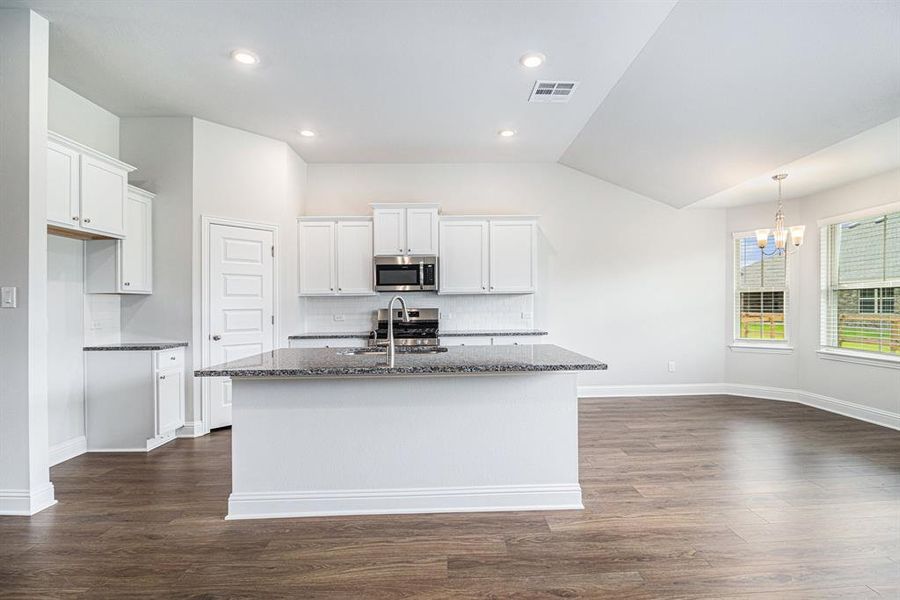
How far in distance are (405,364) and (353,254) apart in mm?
3053

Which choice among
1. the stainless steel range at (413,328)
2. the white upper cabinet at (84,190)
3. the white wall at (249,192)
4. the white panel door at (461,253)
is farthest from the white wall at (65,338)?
the white panel door at (461,253)

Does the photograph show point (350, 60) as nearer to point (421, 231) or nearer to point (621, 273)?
point (421, 231)

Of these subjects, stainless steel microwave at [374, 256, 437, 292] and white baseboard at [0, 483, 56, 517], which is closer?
white baseboard at [0, 483, 56, 517]

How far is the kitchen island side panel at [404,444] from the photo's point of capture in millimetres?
2568

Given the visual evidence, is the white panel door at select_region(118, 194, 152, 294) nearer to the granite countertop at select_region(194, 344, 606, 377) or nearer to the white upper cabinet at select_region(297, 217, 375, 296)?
the white upper cabinet at select_region(297, 217, 375, 296)

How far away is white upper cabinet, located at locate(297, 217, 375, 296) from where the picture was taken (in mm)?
5199

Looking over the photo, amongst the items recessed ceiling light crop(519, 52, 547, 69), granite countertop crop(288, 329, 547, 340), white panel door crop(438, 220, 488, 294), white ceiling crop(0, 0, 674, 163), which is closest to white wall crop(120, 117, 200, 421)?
white ceiling crop(0, 0, 674, 163)

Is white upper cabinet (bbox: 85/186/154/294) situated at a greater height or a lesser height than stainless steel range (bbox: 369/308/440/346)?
greater

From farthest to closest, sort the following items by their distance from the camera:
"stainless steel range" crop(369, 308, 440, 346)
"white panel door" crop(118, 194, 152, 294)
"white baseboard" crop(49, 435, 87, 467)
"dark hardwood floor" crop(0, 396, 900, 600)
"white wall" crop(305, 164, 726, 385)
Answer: "white wall" crop(305, 164, 726, 385)
"stainless steel range" crop(369, 308, 440, 346)
"white panel door" crop(118, 194, 152, 294)
"white baseboard" crop(49, 435, 87, 467)
"dark hardwood floor" crop(0, 396, 900, 600)

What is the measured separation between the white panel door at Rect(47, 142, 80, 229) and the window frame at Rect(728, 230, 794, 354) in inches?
267

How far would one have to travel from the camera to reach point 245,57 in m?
3.19

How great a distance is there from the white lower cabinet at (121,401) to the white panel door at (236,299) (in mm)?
572

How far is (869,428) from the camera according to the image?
4285mm

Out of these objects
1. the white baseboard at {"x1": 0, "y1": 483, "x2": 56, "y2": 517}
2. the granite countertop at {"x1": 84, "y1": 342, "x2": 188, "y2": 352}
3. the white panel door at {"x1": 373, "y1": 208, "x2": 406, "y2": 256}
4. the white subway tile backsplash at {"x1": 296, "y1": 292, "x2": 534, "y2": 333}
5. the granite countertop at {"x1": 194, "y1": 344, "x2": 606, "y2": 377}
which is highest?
the white panel door at {"x1": 373, "y1": 208, "x2": 406, "y2": 256}
